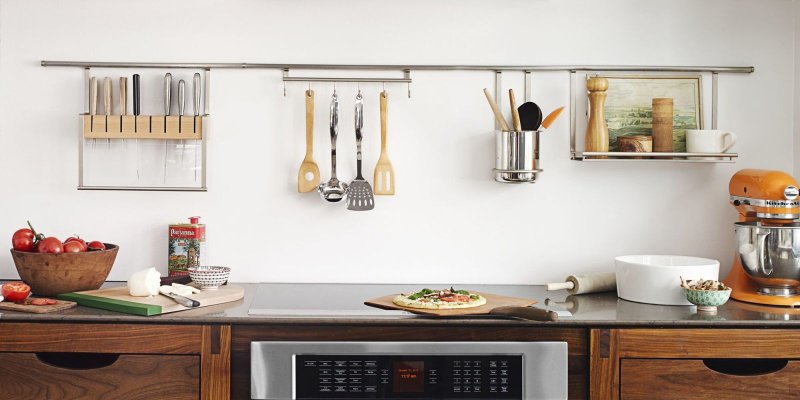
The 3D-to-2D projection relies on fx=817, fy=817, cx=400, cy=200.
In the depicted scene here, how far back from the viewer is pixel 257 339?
2.10 metres

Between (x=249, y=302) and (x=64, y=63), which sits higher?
(x=64, y=63)

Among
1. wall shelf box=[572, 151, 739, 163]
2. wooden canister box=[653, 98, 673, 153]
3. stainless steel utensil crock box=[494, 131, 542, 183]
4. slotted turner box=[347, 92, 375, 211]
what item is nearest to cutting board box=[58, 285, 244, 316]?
slotted turner box=[347, 92, 375, 211]

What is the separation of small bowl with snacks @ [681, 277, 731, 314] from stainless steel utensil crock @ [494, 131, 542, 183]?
619 millimetres

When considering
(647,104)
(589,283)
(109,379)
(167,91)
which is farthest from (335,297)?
(647,104)

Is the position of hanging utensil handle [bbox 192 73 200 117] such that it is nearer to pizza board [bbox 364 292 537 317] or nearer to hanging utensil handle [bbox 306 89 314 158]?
hanging utensil handle [bbox 306 89 314 158]

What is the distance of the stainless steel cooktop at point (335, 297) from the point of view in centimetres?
217

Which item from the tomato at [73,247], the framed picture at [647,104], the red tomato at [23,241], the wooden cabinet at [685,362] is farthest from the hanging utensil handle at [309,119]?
the wooden cabinet at [685,362]

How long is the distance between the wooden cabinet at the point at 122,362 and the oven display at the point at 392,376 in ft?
0.74

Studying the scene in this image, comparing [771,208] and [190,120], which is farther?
[190,120]

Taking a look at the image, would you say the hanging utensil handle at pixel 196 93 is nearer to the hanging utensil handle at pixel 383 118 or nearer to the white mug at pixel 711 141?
the hanging utensil handle at pixel 383 118

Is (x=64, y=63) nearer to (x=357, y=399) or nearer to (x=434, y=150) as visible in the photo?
(x=434, y=150)

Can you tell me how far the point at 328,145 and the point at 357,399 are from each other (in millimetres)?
940

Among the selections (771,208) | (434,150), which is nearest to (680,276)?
(771,208)

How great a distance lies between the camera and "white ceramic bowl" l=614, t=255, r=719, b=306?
7.55 feet
